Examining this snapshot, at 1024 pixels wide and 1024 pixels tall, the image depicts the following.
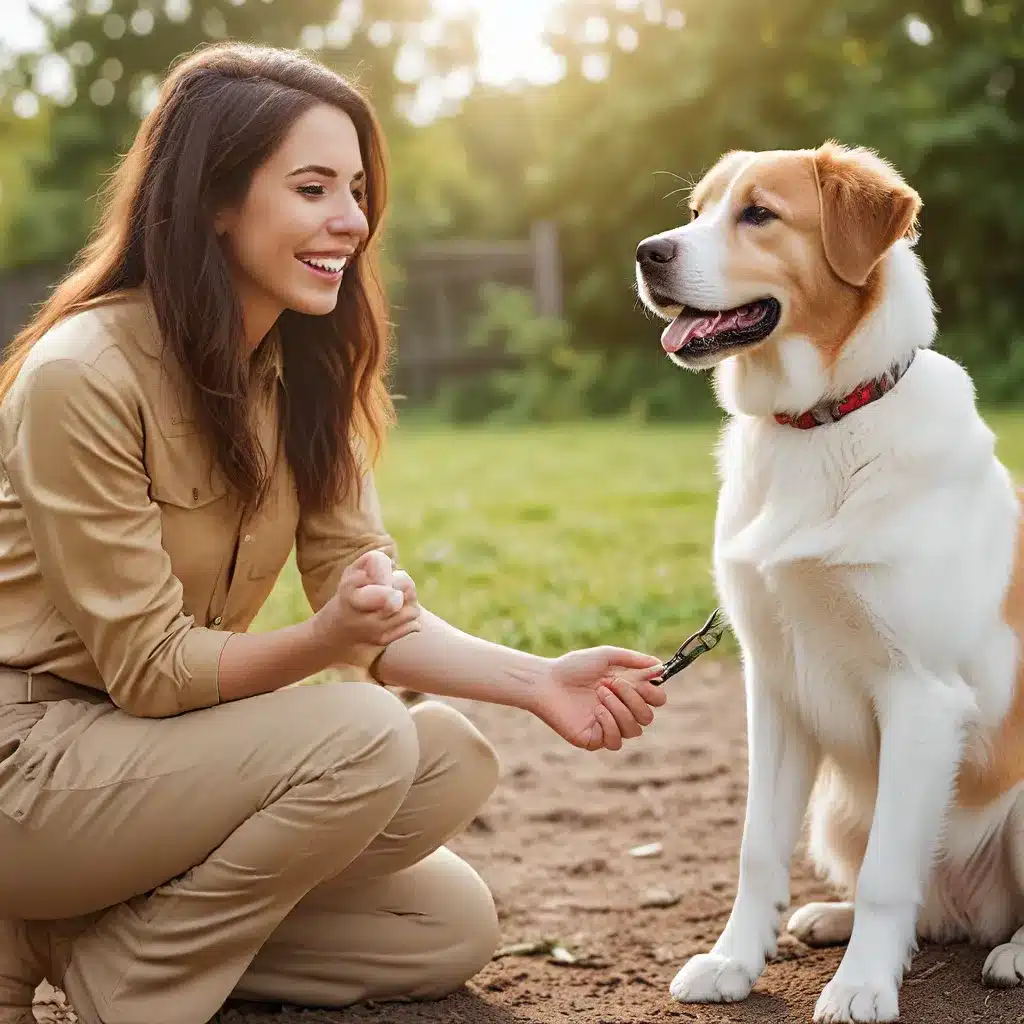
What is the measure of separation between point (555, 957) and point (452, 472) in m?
6.69

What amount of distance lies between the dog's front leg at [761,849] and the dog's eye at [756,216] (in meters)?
0.89

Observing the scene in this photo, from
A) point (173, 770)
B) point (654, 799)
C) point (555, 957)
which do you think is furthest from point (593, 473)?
point (173, 770)

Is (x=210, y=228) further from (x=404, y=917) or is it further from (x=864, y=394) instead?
(x=404, y=917)

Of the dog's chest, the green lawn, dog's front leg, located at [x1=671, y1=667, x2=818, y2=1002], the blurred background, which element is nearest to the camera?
the dog's chest

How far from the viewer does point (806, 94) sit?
13672 millimetres

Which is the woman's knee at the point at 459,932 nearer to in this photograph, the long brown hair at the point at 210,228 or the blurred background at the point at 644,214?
the long brown hair at the point at 210,228

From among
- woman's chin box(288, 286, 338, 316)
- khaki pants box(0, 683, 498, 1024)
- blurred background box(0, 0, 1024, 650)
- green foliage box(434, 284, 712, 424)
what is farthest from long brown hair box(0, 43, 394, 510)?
green foliage box(434, 284, 712, 424)

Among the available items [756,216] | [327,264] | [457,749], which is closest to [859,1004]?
[457,749]

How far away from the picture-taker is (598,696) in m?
2.51

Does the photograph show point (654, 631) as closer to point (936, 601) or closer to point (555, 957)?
point (555, 957)

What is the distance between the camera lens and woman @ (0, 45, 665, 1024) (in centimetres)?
213

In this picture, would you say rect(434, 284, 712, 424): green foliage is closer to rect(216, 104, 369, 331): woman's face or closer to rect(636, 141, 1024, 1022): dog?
rect(636, 141, 1024, 1022): dog

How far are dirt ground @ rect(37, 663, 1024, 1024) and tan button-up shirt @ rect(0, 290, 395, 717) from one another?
72cm

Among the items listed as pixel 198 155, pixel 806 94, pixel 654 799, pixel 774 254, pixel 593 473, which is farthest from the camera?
pixel 806 94
